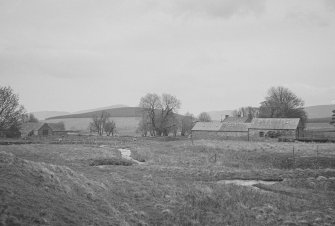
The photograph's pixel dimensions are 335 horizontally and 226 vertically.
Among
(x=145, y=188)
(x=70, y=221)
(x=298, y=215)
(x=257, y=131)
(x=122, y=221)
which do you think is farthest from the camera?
(x=257, y=131)

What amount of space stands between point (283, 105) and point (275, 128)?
27380mm

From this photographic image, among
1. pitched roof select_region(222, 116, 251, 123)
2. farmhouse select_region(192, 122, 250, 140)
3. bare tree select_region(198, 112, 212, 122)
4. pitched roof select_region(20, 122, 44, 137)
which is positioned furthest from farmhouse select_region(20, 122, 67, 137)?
bare tree select_region(198, 112, 212, 122)

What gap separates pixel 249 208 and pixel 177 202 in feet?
12.2

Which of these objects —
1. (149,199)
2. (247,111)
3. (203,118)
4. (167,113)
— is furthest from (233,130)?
(247,111)

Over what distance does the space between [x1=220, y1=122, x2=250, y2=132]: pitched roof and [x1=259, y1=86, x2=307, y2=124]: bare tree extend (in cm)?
2385

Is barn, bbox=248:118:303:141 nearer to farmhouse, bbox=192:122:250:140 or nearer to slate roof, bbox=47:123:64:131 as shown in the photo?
farmhouse, bbox=192:122:250:140

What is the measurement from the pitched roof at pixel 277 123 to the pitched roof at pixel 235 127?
182 centimetres

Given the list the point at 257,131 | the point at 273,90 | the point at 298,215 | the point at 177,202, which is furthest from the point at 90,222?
the point at 273,90

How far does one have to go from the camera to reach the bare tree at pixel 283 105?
97.8 meters

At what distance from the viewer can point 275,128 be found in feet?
244

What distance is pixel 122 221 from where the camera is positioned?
41.5ft

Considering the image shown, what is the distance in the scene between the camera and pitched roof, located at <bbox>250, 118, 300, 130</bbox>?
73238 millimetres

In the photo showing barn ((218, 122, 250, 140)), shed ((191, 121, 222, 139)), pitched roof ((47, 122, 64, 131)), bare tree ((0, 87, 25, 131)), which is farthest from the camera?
pitched roof ((47, 122, 64, 131))

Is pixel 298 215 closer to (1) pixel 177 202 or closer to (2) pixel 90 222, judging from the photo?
(1) pixel 177 202
